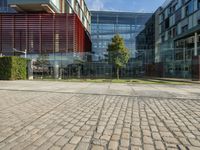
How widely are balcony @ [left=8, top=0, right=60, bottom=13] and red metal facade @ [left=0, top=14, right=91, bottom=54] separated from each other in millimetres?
1404

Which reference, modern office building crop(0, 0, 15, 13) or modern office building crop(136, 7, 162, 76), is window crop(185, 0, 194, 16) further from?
modern office building crop(0, 0, 15, 13)

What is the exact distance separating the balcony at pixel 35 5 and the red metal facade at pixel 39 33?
4.61ft

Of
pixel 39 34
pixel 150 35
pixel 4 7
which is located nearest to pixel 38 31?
pixel 39 34

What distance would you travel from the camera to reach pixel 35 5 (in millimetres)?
36031

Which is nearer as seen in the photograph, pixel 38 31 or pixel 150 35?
pixel 38 31

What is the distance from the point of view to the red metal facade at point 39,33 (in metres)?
36.3

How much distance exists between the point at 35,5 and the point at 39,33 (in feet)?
15.1

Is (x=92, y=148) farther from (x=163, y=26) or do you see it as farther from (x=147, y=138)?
(x=163, y=26)

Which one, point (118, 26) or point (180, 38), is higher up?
point (118, 26)

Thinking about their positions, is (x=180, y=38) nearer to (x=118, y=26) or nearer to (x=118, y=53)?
(x=118, y=53)

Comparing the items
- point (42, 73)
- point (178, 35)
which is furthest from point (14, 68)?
point (178, 35)

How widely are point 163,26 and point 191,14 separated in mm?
15311

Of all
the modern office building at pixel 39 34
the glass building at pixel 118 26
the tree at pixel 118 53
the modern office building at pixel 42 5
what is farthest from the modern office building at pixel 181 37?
the modern office building at pixel 42 5

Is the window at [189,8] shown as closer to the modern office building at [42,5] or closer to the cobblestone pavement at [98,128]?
the modern office building at [42,5]
